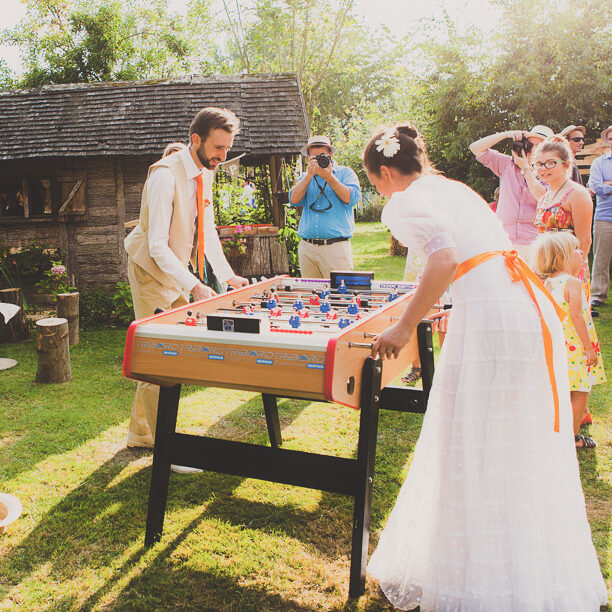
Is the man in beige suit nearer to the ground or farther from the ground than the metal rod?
farther from the ground

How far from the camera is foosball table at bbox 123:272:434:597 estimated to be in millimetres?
2445

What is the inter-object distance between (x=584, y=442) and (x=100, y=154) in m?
8.23

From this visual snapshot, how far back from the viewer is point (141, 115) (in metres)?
10.0

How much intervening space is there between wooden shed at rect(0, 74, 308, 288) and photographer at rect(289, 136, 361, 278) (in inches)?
148

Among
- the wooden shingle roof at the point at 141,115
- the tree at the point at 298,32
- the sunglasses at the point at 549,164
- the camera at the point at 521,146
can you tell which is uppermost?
the tree at the point at 298,32

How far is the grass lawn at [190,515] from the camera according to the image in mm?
2740

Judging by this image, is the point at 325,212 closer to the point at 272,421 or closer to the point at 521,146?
the point at 521,146

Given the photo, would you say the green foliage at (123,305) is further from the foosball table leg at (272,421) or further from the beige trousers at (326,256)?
the foosball table leg at (272,421)

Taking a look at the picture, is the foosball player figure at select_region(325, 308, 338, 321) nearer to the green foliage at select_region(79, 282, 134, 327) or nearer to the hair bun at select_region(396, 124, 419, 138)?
the hair bun at select_region(396, 124, 419, 138)

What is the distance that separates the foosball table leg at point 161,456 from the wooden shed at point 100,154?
23.0ft

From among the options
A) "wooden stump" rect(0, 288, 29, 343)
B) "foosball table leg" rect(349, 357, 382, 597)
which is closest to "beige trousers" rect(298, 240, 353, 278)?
"foosball table leg" rect(349, 357, 382, 597)

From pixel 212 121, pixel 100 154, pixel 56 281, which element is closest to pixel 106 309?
pixel 56 281

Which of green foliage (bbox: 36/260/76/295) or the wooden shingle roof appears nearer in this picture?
green foliage (bbox: 36/260/76/295)

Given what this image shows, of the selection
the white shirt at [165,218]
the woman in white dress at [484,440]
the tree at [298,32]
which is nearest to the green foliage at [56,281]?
the white shirt at [165,218]
